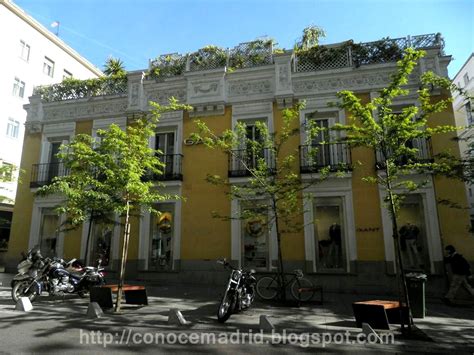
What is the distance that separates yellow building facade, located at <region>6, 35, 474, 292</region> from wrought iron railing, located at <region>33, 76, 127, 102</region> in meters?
0.40

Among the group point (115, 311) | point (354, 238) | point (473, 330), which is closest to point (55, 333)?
point (115, 311)

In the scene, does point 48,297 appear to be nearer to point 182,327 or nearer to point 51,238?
point 182,327

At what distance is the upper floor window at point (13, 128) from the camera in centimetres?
2553

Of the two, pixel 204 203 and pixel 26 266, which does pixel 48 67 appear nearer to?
pixel 204 203

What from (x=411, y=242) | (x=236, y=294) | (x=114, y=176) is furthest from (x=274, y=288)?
(x=411, y=242)

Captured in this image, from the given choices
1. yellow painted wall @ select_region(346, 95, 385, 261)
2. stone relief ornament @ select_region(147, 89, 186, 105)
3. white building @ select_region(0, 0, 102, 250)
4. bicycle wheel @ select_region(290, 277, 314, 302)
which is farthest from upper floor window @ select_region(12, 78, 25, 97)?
bicycle wheel @ select_region(290, 277, 314, 302)

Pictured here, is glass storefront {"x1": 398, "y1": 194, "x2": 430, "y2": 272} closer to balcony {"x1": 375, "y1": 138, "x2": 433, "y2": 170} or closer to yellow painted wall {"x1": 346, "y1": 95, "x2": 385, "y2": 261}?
yellow painted wall {"x1": 346, "y1": 95, "x2": 385, "y2": 261}

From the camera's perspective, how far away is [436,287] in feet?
37.2

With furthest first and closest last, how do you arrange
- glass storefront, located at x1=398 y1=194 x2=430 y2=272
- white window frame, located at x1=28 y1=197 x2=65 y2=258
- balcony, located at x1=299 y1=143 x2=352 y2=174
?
white window frame, located at x1=28 y1=197 x2=65 y2=258, balcony, located at x1=299 y1=143 x2=352 y2=174, glass storefront, located at x1=398 y1=194 x2=430 y2=272

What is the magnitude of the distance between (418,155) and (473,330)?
6751 millimetres

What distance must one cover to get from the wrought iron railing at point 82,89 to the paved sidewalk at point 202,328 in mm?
9598

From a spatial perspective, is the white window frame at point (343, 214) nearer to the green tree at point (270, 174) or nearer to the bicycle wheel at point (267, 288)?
the green tree at point (270, 174)

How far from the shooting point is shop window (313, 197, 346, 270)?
12516 millimetres

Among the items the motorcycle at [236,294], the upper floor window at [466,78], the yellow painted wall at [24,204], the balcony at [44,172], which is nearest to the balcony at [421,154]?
the motorcycle at [236,294]
